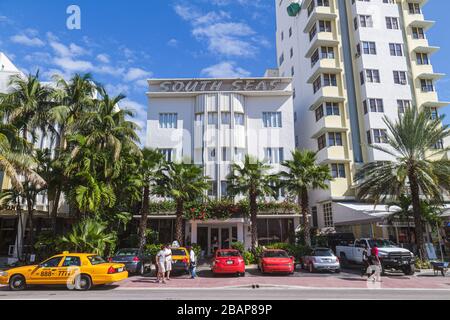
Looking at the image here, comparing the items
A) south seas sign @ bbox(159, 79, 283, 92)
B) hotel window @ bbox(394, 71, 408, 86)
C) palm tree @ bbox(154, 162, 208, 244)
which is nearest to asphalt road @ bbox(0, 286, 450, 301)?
palm tree @ bbox(154, 162, 208, 244)

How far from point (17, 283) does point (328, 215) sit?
1047 inches

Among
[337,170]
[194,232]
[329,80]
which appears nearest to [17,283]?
[194,232]

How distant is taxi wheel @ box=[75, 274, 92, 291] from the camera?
42.7ft

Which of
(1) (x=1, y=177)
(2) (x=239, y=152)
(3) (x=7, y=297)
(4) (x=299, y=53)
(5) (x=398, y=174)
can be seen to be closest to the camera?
(3) (x=7, y=297)

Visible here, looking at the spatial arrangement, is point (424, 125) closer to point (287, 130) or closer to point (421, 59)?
point (287, 130)

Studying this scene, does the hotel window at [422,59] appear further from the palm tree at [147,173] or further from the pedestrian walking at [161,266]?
the pedestrian walking at [161,266]

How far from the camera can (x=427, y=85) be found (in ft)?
117

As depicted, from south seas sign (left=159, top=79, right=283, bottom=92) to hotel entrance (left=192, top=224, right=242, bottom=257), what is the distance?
14.7 meters

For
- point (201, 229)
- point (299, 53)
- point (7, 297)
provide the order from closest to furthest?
point (7, 297) < point (201, 229) < point (299, 53)

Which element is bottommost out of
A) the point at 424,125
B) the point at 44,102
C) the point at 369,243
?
the point at 369,243

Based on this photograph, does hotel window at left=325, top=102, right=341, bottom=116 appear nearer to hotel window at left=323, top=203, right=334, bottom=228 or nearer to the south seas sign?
the south seas sign

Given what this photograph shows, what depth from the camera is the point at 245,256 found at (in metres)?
22.5

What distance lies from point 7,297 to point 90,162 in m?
10.5

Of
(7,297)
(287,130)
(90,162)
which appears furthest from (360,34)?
(7,297)
